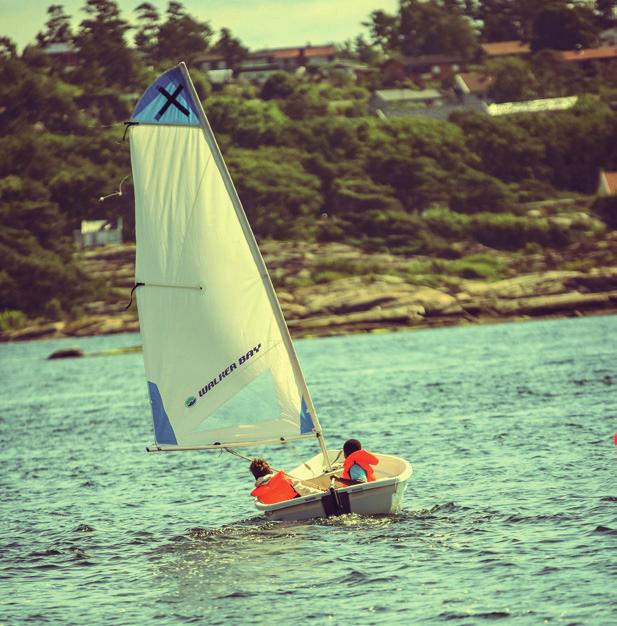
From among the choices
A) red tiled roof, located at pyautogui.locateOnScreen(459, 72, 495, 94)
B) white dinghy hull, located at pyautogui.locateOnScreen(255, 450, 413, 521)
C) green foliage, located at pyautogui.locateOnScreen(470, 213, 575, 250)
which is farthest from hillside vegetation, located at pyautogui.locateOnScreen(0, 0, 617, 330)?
white dinghy hull, located at pyautogui.locateOnScreen(255, 450, 413, 521)

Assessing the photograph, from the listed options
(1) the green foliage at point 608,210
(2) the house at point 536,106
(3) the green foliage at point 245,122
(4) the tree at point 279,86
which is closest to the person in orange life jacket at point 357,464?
(1) the green foliage at point 608,210

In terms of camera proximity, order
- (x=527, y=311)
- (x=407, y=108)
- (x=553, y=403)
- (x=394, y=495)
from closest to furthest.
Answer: (x=394, y=495), (x=553, y=403), (x=527, y=311), (x=407, y=108)

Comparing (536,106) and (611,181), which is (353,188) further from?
(536,106)

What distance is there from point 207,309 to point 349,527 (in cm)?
528

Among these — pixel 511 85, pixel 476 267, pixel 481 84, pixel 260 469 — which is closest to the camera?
pixel 260 469

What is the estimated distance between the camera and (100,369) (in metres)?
93.9

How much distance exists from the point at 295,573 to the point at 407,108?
173 meters

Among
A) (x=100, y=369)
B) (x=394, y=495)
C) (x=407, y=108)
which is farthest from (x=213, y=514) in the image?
(x=407, y=108)

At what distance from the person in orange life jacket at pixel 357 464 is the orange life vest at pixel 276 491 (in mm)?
1206

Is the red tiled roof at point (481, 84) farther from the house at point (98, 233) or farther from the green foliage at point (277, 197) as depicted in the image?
the house at point (98, 233)

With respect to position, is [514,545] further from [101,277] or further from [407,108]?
[407,108]

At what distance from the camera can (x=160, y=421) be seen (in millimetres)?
25141

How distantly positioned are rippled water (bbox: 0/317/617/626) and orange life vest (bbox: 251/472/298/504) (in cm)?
73

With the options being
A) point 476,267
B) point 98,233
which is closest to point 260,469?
point 476,267
